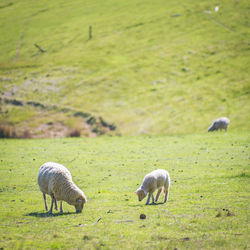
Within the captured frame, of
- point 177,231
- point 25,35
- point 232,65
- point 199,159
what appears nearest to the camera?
point 177,231

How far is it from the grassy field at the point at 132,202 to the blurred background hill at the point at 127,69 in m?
19.3

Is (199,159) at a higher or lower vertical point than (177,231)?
lower

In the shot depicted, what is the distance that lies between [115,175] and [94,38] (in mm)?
72185

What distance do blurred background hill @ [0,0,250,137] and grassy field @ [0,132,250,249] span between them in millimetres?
19321

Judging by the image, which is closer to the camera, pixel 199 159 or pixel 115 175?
pixel 115 175

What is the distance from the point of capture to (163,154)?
102 feet

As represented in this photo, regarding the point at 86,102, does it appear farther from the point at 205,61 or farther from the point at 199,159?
the point at 199,159

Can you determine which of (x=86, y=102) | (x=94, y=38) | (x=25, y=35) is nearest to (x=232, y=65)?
(x=86, y=102)

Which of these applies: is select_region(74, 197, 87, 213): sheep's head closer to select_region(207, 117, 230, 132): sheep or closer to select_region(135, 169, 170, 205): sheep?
select_region(135, 169, 170, 205): sheep

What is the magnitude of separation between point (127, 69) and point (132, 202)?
5883 centimetres

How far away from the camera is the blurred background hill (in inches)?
2244

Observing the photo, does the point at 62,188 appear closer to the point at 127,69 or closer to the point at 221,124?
the point at 221,124

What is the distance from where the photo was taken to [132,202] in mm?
16672

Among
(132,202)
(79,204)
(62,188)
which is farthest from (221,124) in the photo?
(62,188)
